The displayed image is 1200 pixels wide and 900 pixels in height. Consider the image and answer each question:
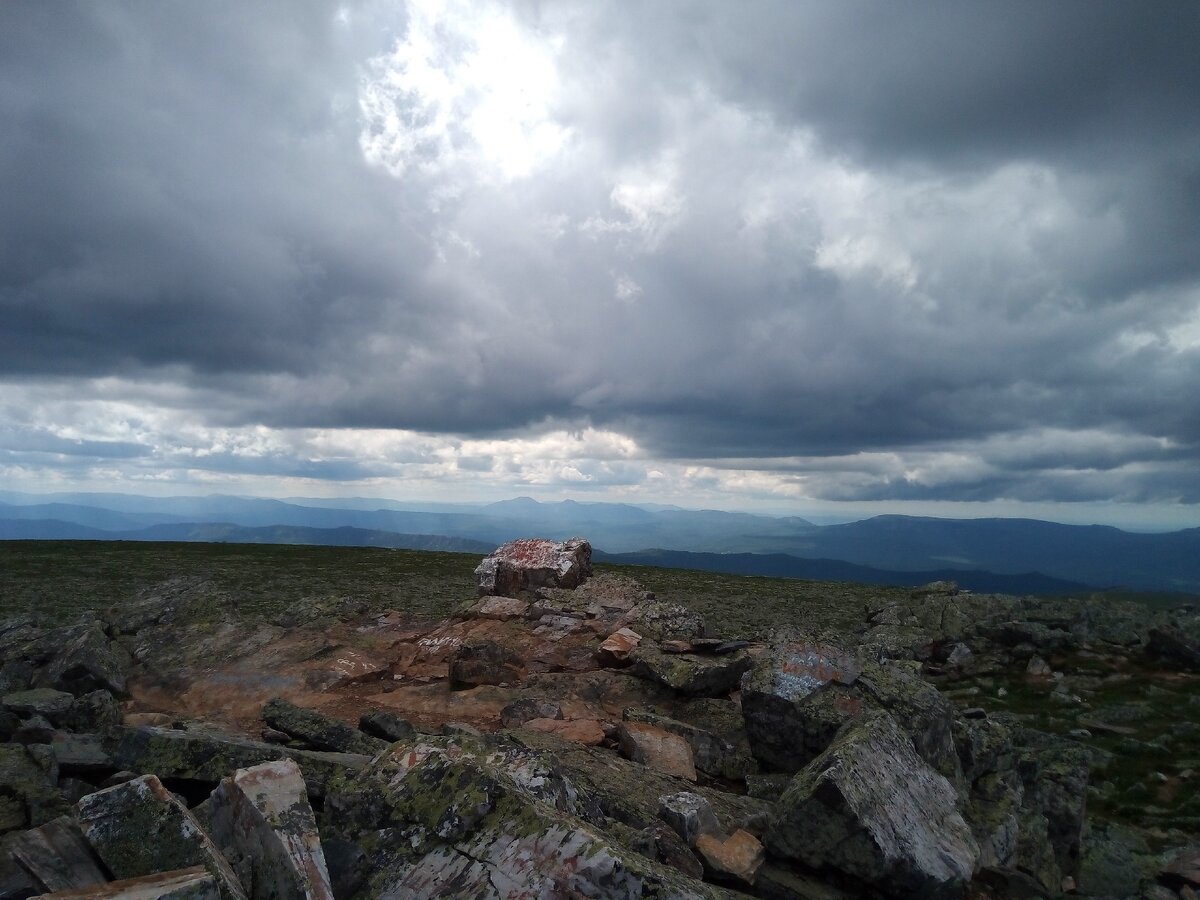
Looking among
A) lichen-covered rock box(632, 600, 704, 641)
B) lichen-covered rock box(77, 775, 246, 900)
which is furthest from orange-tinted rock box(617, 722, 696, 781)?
lichen-covered rock box(77, 775, 246, 900)

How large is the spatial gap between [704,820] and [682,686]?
9636 mm

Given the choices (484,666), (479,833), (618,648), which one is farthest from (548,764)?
(618,648)

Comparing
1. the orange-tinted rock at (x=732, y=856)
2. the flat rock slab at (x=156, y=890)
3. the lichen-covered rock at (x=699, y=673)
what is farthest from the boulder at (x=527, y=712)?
the flat rock slab at (x=156, y=890)

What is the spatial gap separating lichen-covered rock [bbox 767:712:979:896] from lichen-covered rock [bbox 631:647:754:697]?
8320mm

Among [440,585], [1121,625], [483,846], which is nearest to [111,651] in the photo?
[483,846]

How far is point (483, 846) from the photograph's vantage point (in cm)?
812

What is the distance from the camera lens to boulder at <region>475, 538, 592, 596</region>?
38.4 m

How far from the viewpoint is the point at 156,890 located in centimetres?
642

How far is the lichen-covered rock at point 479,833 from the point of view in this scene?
7348 millimetres

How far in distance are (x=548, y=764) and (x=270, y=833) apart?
13.5 ft

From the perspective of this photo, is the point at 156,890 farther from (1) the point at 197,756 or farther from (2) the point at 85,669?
(2) the point at 85,669

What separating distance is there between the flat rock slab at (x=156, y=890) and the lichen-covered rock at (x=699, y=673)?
1594 centimetres

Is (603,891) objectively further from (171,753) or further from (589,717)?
(589,717)

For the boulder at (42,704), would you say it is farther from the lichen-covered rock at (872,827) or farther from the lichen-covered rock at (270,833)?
the lichen-covered rock at (872,827)
